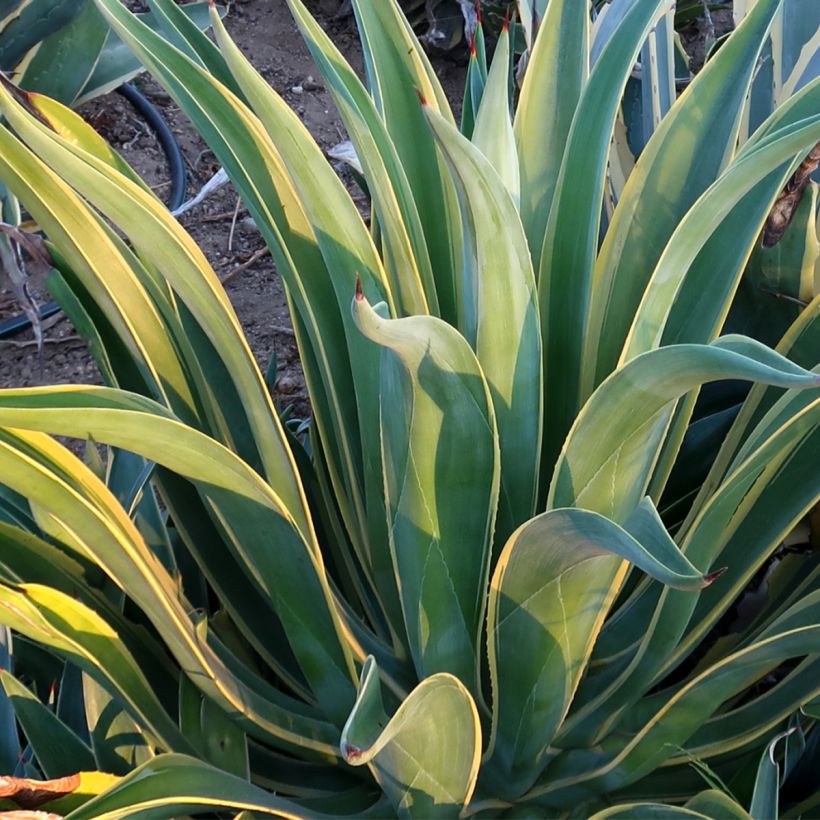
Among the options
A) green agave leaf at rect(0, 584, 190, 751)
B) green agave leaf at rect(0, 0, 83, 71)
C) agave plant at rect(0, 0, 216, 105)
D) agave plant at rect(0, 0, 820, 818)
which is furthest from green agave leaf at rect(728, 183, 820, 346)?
green agave leaf at rect(0, 0, 83, 71)

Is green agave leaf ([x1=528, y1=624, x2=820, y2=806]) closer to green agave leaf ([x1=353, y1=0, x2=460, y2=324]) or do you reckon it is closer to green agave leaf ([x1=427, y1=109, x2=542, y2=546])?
green agave leaf ([x1=427, y1=109, x2=542, y2=546])

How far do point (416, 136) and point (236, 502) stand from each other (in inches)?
12.7

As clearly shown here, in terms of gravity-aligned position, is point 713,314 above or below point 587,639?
above

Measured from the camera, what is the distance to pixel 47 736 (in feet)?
2.48

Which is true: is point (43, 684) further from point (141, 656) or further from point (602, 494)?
point (602, 494)

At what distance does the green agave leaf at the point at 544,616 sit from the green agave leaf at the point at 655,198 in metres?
0.18

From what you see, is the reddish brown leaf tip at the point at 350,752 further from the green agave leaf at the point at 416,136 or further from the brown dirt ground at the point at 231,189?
the brown dirt ground at the point at 231,189

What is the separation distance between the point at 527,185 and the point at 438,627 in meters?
0.35

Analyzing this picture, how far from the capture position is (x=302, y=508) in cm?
70

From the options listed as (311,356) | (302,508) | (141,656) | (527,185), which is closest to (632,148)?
(527,185)

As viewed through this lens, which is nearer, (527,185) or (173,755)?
(173,755)

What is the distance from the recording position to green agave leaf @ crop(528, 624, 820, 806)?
1.99 ft

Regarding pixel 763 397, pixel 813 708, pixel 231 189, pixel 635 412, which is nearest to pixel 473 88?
pixel 763 397

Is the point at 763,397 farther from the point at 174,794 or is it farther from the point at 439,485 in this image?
the point at 174,794
